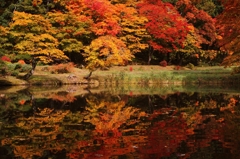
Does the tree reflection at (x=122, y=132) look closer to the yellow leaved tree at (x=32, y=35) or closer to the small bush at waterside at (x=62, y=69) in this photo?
the yellow leaved tree at (x=32, y=35)

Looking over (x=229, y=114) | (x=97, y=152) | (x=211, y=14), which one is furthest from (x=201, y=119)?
(x=211, y=14)

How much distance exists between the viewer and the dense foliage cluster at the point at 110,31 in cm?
3341

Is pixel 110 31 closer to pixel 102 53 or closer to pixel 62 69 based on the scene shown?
pixel 102 53

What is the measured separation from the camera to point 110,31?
39562 millimetres

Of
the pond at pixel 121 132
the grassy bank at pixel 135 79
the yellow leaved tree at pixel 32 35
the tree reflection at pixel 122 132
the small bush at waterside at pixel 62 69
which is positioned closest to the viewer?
the pond at pixel 121 132

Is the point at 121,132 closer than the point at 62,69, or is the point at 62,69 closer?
the point at 121,132

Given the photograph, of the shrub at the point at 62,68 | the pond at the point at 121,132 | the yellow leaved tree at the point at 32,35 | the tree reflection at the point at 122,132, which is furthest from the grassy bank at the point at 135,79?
the tree reflection at the point at 122,132

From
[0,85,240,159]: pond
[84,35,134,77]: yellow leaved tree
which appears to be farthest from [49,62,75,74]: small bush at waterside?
[0,85,240,159]: pond

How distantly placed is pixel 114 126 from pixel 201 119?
344 centimetres

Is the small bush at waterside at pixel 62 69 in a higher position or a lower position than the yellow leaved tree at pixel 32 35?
lower

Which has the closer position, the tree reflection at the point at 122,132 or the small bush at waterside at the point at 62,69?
the tree reflection at the point at 122,132

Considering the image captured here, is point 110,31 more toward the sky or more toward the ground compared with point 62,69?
more toward the sky

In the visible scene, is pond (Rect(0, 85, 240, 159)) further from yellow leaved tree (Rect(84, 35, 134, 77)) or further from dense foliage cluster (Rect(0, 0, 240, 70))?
dense foliage cluster (Rect(0, 0, 240, 70))

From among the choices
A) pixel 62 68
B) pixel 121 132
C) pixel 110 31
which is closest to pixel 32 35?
pixel 62 68
